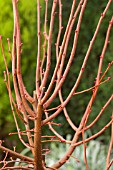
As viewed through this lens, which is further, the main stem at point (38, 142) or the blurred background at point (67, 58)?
the blurred background at point (67, 58)

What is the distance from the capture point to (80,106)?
622 cm

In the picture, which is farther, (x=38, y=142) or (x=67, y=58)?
(x=67, y=58)

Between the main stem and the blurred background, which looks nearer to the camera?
the main stem

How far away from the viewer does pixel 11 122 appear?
5828 mm

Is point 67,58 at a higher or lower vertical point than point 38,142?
higher

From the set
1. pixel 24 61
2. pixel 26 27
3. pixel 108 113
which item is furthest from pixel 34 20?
pixel 108 113

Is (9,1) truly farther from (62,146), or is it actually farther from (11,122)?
(62,146)

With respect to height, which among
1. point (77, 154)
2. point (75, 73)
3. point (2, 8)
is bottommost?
point (77, 154)

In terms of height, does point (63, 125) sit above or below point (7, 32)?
below

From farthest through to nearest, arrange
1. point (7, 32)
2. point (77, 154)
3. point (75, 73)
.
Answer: point (75, 73), point (7, 32), point (77, 154)

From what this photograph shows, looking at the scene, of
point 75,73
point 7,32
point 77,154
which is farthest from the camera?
point 75,73

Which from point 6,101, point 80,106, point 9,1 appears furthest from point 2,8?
point 80,106

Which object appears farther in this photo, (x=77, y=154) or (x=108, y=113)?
(x=108, y=113)

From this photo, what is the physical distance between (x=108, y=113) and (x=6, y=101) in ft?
4.09
